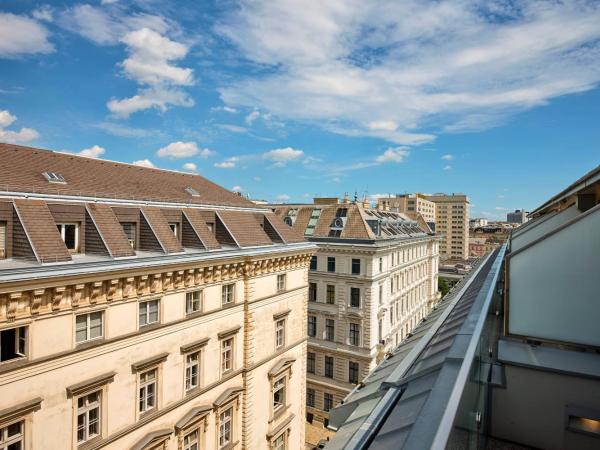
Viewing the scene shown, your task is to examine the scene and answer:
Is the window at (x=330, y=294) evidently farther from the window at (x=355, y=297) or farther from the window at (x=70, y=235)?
the window at (x=70, y=235)

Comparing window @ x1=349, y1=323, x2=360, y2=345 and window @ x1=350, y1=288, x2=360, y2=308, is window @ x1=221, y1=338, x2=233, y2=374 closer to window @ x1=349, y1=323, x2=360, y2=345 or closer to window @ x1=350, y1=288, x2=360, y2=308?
window @ x1=350, y1=288, x2=360, y2=308

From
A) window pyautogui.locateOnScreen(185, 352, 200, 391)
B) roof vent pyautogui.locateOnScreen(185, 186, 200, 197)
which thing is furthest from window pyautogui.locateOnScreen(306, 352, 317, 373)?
window pyautogui.locateOnScreen(185, 352, 200, 391)

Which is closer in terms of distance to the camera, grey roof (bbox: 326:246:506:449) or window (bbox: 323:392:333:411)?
grey roof (bbox: 326:246:506:449)

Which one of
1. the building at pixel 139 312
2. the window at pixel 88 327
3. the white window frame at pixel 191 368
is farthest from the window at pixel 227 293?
the window at pixel 88 327

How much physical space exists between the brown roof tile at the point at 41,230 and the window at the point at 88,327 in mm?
2131

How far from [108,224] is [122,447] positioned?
851cm

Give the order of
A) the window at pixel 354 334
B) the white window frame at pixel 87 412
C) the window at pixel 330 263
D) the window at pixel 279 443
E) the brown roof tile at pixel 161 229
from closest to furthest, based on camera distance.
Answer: the white window frame at pixel 87 412 < the brown roof tile at pixel 161 229 < the window at pixel 279 443 < the window at pixel 354 334 < the window at pixel 330 263

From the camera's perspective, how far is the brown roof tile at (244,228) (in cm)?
2132

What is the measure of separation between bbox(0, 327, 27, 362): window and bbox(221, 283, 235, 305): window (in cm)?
878

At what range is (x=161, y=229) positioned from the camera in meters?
17.8

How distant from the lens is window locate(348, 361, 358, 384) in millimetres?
36438

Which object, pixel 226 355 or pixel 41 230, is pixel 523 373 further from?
pixel 226 355

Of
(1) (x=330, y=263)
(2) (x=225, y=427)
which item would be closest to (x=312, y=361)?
(1) (x=330, y=263)

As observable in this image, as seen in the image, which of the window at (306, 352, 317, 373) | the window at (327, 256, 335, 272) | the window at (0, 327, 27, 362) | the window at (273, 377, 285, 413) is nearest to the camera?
the window at (0, 327, 27, 362)
